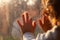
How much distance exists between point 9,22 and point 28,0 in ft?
0.37

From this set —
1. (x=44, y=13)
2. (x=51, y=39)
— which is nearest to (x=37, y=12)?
(x=44, y=13)

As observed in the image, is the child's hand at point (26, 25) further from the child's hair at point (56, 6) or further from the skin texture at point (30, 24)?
the child's hair at point (56, 6)

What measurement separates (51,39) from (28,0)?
0.18 meters

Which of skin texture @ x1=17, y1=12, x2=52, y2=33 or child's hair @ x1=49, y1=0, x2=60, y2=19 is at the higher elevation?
child's hair @ x1=49, y1=0, x2=60, y2=19

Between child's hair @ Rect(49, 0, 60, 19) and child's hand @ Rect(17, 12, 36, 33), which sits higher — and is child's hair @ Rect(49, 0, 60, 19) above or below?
above

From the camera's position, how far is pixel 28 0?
1591 mm

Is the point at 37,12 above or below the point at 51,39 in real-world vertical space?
above

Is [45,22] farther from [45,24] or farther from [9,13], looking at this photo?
[9,13]

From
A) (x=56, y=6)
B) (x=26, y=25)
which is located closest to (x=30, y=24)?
(x=26, y=25)

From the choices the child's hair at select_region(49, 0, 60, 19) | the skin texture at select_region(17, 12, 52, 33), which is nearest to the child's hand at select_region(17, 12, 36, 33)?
the skin texture at select_region(17, 12, 52, 33)

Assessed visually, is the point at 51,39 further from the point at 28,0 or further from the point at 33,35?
the point at 28,0

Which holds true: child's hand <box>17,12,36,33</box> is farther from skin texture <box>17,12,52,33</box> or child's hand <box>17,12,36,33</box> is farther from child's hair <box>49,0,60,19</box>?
child's hair <box>49,0,60,19</box>

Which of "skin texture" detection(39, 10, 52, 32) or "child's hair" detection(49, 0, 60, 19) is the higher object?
"child's hair" detection(49, 0, 60, 19)

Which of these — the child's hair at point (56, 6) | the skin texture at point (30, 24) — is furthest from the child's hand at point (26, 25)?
the child's hair at point (56, 6)
